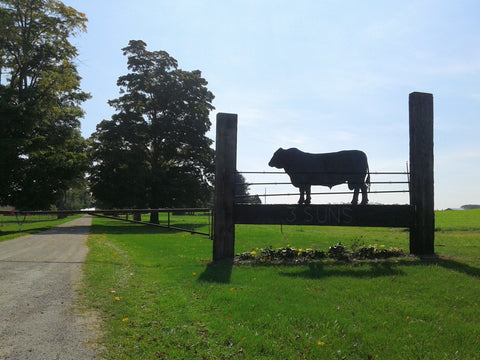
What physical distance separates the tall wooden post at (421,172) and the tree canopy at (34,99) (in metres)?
23.1

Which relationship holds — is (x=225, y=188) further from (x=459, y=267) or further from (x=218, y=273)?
(x=459, y=267)

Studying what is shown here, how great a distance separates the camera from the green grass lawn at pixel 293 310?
4395 millimetres

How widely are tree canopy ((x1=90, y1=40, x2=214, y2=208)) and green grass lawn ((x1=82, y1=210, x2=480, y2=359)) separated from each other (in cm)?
2757

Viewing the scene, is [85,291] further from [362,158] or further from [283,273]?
[362,158]

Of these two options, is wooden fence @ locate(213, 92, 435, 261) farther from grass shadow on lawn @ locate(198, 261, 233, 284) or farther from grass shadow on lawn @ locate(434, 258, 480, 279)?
grass shadow on lawn @ locate(434, 258, 480, 279)

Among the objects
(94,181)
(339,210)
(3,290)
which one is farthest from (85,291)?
(94,181)

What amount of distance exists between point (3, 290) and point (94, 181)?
31.5 metres

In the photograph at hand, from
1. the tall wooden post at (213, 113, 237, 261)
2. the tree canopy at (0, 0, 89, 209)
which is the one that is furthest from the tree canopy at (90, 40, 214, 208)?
the tall wooden post at (213, 113, 237, 261)

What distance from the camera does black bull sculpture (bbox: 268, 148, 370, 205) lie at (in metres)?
11.5

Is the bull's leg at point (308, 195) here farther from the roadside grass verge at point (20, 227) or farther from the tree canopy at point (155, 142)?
the tree canopy at point (155, 142)

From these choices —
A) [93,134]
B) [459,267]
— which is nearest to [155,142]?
[93,134]

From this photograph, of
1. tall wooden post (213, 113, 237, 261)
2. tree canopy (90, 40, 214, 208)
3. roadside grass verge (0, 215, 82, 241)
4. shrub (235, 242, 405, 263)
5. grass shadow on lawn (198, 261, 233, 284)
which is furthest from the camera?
tree canopy (90, 40, 214, 208)

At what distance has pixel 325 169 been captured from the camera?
11.7 meters

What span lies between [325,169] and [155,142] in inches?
1200
